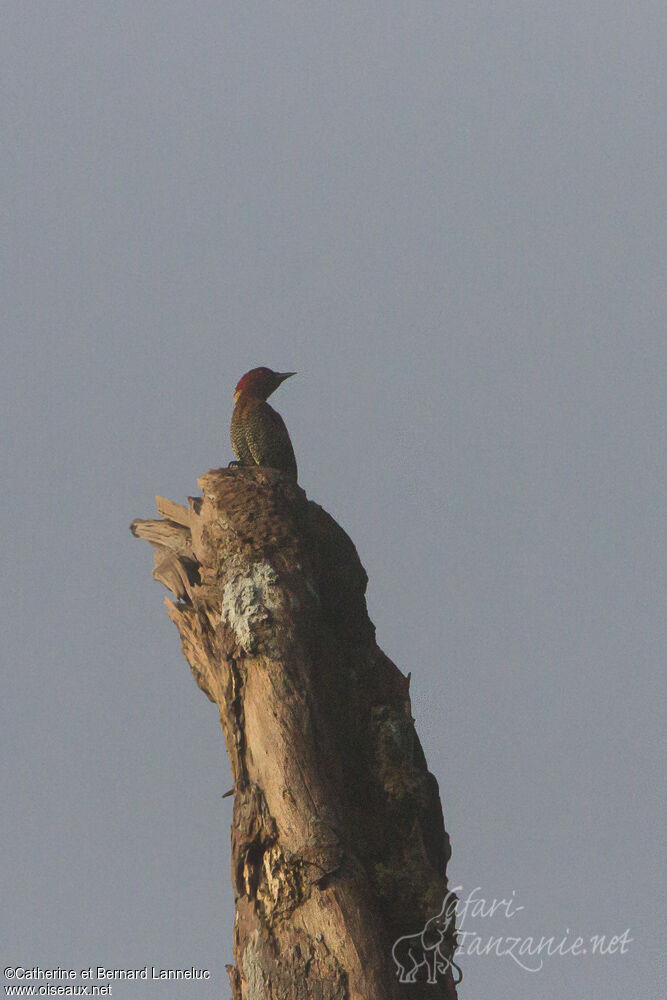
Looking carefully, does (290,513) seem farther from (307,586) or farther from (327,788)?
(327,788)

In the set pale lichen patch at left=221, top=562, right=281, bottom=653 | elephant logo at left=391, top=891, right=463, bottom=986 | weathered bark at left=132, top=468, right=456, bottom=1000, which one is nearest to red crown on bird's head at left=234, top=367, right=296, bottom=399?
weathered bark at left=132, top=468, right=456, bottom=1000

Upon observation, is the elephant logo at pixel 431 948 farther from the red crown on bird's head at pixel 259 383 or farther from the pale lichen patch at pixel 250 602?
the red crown on bird's head at pixel 259 383

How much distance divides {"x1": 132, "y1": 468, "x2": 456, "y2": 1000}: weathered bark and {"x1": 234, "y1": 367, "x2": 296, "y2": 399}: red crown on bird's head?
0.80 metres

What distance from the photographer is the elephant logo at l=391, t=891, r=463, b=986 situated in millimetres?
5434

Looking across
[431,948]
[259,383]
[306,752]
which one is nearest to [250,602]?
[306,752]

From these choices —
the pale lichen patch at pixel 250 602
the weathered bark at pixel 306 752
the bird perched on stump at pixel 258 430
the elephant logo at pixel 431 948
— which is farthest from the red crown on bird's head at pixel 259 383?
the elephant logo at pixel 431 948

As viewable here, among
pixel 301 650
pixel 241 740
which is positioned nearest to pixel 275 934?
pixel 241 740

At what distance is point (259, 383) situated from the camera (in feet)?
23.4

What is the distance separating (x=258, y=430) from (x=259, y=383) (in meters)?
0.46

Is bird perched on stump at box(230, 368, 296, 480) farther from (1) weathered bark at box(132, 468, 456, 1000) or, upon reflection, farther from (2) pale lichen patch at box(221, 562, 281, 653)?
(2) pale lichen patch at box(221, 562, 281, 653)

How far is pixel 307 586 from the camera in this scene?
6.02m

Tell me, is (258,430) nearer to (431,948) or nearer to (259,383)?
(259,383)

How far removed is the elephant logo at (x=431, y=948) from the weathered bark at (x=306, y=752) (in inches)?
0.4

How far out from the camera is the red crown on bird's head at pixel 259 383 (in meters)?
7.12
